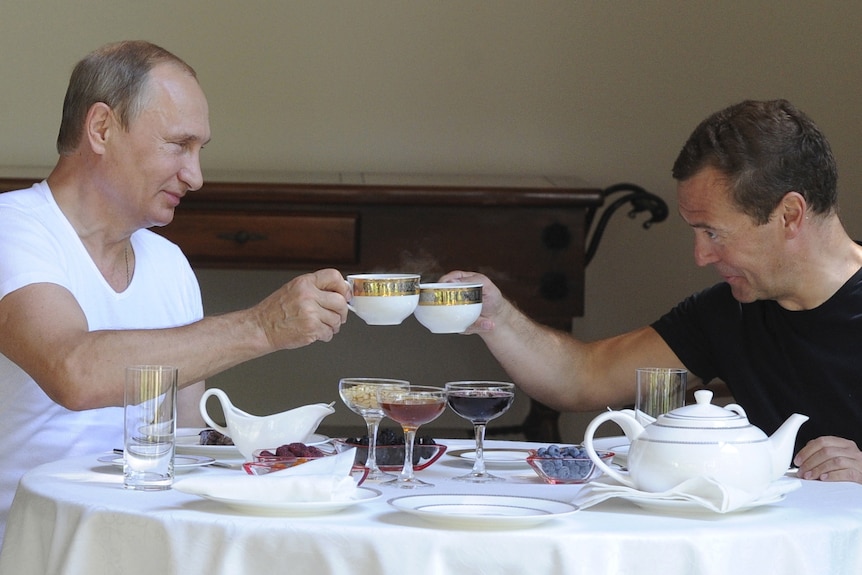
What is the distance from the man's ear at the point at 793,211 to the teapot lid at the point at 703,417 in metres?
0.70

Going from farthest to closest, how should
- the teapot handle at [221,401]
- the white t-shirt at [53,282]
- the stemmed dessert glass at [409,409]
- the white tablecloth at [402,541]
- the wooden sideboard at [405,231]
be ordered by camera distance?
1. the wooden sideboard at [405,231]
2. the white t-shirt at [53,282]
3. the teapot handle at [221,401]
4. the stemmed dessert glass at [409,409]
5. the white tablecloth at [402,541]

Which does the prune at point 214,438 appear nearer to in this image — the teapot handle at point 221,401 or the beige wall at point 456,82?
the teapot handle at point 221,401

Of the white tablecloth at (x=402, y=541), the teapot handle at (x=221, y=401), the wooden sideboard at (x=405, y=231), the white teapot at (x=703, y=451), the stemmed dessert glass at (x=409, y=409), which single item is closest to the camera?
the white tablecloth at (x=402, y=541)

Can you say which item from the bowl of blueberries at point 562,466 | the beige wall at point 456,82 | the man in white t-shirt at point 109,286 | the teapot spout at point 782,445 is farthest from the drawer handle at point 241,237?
the teapot spout at point 782,445

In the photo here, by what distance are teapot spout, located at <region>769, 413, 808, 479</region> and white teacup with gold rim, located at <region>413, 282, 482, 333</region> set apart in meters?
0.50

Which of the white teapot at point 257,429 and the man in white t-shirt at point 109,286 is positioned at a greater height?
the man in white t-shirt at point 109,286

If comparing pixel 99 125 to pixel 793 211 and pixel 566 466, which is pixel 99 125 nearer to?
pixel 566 466

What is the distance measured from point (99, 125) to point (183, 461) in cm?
71

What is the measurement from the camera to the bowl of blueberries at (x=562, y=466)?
60.4 inches

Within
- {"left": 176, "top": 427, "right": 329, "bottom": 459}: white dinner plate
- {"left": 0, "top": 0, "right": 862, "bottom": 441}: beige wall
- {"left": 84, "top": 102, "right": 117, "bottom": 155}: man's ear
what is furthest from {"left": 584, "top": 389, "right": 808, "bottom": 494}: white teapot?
{"left": 0, "top": 0, "right": 862, "bottom": 441}: beige wall

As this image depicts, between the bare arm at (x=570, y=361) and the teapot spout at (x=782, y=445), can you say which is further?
the bare arm at (x=570, y=361)

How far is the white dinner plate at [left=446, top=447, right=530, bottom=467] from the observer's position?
5.51 feet

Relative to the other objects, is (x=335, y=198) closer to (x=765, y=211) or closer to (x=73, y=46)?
(x=73, y=46)

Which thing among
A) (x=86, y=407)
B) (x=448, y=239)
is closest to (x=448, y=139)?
(x=448, y=239)
